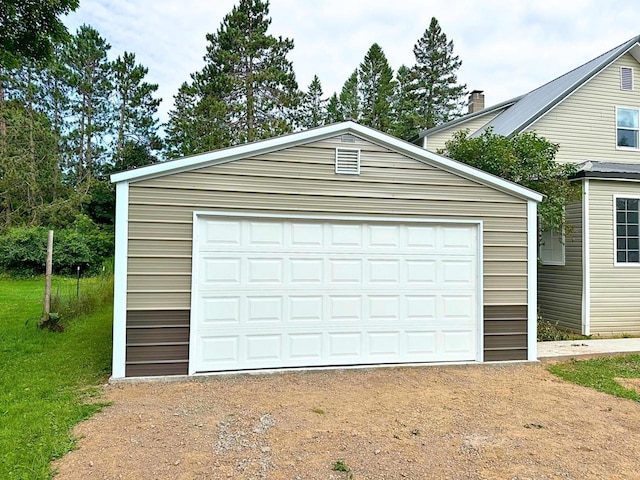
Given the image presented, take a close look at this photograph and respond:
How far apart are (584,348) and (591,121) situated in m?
6.32

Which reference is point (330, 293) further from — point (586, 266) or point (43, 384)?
point (586, 266)

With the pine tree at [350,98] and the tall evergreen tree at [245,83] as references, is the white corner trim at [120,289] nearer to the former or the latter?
the tall evergreen tree at [245,83]

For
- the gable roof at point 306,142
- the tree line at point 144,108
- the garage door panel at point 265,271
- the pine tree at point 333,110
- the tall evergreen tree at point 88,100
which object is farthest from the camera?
the pine tree at point 333,110

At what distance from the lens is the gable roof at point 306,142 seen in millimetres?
5305

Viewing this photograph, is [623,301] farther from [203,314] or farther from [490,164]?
[203,314]

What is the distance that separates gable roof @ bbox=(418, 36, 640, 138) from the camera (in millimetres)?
10578

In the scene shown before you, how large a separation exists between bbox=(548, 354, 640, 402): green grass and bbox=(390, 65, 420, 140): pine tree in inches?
847

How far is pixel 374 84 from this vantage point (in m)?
29.4

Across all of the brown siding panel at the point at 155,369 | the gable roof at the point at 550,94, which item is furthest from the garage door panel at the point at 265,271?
the gable roof at the point at 550,94

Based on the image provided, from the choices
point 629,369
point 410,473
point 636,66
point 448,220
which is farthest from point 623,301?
point 410,473

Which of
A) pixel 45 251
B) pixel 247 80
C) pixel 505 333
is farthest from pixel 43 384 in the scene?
pixel 247 80

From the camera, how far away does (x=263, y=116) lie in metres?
21.3

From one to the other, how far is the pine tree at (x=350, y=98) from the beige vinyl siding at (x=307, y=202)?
23.9m

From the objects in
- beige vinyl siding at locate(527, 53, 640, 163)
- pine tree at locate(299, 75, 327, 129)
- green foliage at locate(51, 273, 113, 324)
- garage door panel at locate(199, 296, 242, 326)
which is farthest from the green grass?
pine tree at locate(299, 75, 327, 129)
